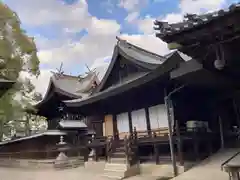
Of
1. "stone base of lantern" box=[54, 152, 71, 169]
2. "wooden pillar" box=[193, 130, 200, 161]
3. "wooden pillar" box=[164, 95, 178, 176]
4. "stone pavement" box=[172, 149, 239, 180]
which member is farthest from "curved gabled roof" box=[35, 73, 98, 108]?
"stone pavement" box=[172, 149, 239, 180]

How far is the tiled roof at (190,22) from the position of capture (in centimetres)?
440

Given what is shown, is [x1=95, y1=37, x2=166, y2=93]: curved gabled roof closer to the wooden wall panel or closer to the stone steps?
the wooden wall panel

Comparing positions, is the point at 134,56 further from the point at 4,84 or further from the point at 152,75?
the point at 4,84

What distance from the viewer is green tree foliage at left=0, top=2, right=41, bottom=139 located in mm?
16719

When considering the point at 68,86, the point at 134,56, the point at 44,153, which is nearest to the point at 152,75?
the point at 134,56

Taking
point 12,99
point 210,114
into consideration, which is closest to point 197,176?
point 210,114

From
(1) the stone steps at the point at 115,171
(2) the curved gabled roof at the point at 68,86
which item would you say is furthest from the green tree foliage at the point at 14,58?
(1) the stone steps at the point at 115,171

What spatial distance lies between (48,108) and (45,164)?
839 cm

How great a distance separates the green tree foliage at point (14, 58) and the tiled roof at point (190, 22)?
1309cm

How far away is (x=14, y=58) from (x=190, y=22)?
15.6 metres

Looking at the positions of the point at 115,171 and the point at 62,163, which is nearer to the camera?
the point at 115,171

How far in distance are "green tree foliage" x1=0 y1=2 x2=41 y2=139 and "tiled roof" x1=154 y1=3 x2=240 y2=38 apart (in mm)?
13092

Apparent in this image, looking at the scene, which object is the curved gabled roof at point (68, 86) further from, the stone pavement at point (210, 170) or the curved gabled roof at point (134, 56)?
the stone pavement at point (210, 170)

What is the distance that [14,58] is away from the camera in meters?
17.7
